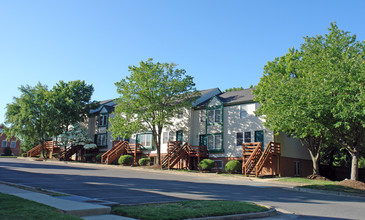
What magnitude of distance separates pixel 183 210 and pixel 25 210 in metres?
4.12

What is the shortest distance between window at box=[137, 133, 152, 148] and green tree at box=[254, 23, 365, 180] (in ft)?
56.6

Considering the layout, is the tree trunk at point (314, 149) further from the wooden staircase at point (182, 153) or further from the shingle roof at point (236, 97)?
the wooden staircase at point (182, 153)

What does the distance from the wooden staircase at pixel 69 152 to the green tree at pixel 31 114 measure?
299 centimetres

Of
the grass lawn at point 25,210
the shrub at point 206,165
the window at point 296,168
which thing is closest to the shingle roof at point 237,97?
the shrub at point 206,165

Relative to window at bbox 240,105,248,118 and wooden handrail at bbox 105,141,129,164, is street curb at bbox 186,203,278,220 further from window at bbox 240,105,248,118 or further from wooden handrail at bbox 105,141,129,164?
wooden handrail at bbox 105,141,129,164

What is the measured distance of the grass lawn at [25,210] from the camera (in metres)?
7.42

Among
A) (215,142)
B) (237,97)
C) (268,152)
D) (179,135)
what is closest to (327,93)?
(268,152)

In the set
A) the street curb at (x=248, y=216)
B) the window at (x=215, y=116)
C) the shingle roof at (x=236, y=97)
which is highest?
the shingle roof at (x=236, y=97)

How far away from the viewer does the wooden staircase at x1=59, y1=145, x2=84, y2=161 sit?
4512 cm

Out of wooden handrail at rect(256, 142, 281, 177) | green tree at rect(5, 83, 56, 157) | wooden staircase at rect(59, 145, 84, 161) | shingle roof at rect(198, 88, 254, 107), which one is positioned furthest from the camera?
wooden staircase at rect(59, 145, 84, 161)

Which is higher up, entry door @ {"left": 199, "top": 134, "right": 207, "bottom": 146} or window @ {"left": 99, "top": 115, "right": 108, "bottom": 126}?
window @ {"left": 99, "top": 115, "right": 108, "bottom": 126}

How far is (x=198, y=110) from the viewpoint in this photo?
37.0 metres

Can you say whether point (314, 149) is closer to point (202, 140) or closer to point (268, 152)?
point (268, 152)

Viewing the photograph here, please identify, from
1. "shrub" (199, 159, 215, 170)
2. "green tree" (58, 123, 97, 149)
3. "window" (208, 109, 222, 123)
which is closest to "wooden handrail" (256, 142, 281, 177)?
"shrub" (199, 159, 215, 170)
